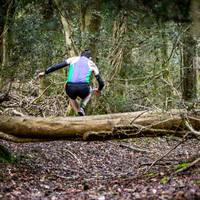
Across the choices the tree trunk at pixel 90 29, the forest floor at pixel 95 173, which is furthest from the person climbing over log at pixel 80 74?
the tree trunk at pixel 90 29

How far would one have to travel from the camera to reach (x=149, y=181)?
7484 millimetres

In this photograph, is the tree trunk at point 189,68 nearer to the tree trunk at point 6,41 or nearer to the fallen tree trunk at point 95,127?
the tree trunk at point 6,41

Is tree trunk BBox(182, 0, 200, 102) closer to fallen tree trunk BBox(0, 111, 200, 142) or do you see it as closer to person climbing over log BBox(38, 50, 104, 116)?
person climbing over log BBox(38, 50, 104, 116)

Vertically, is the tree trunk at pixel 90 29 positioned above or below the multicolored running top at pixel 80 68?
above

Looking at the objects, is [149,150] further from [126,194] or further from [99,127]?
[126,194]

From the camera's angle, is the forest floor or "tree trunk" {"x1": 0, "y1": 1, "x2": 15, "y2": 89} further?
"tree trunk" {"x1": 0, "y1": 1, "x2": 15, "y2": 89}

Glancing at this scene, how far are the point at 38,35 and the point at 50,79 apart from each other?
210 inches

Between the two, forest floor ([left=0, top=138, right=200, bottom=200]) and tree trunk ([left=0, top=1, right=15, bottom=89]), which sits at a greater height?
tree trunk ([left=0, top=1, right=15, bottom=89])

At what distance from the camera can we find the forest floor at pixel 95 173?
6.86 m

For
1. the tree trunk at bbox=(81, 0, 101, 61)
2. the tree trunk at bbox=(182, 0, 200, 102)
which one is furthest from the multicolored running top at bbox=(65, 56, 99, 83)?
the tree trunk at bbox=(182, 0, 200, 102)

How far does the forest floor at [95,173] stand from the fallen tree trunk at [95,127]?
1.95 feet

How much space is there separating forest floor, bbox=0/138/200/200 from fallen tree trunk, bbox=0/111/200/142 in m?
0.60

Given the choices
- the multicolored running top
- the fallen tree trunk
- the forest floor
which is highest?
the multicolored running top

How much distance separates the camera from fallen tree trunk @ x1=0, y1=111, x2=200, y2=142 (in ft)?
27.7
